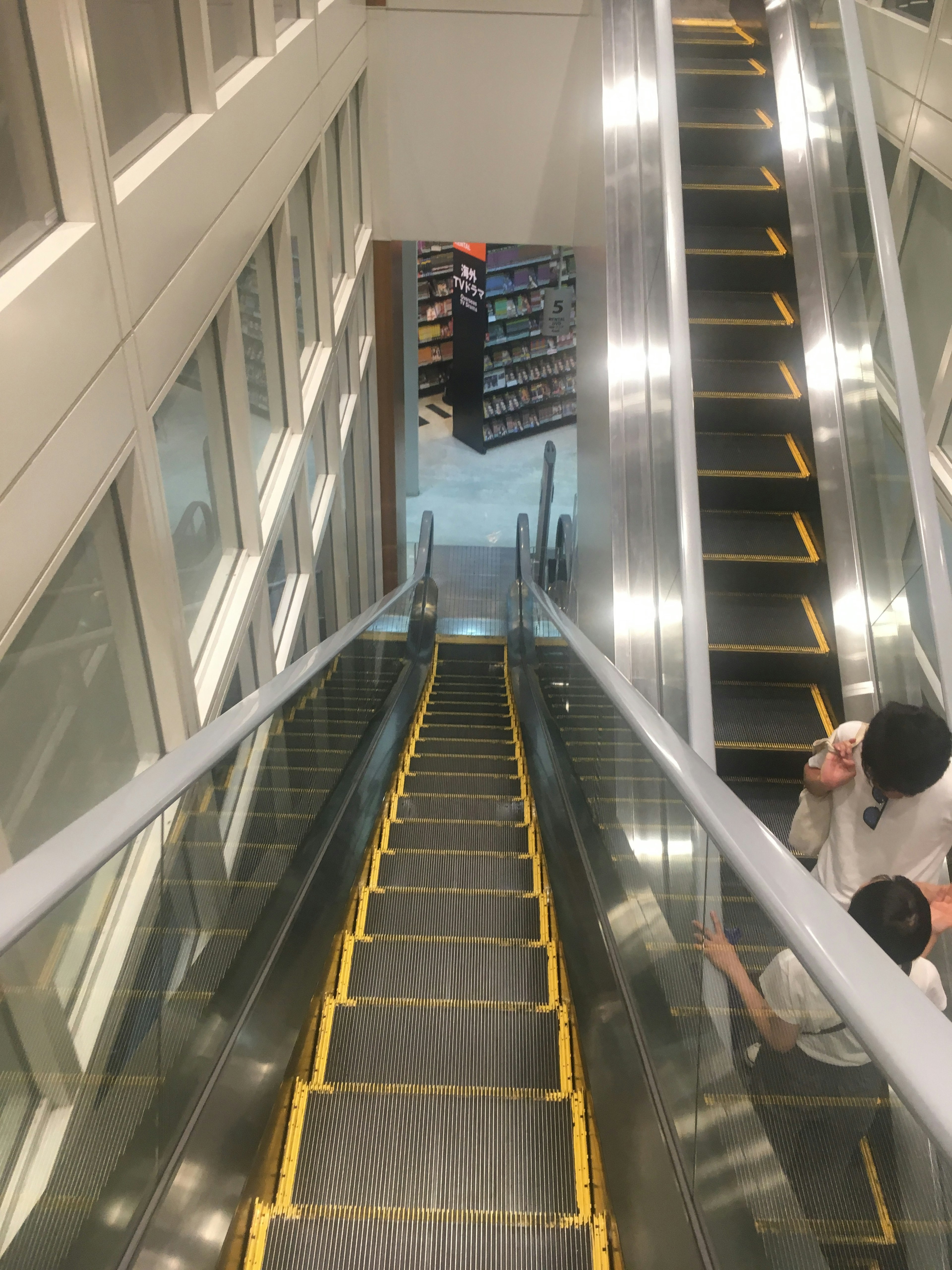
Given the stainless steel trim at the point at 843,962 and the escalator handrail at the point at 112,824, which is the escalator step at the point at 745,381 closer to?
the escalator handrail at the point at 112,824

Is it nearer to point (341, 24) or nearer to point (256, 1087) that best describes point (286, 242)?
point (341, 24)

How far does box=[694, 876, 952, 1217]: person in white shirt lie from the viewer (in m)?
1.45

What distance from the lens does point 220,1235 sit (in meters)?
2.30

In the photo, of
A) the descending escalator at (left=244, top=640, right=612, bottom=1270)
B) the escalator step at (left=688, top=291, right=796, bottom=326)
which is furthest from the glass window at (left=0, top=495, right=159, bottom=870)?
the escalator step at (left=688, top=291, right=796, bottom=326)

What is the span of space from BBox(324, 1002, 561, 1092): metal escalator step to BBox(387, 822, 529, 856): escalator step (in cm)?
144

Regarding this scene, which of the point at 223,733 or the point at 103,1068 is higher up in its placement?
the point at 223,733

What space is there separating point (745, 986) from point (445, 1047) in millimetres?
1654

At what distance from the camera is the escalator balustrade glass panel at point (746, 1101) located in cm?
135

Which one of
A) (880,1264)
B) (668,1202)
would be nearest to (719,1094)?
(668,1202)

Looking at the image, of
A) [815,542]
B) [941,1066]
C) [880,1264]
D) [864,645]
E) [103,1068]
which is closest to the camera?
[941,1066]

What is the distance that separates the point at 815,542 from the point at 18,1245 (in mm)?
4363

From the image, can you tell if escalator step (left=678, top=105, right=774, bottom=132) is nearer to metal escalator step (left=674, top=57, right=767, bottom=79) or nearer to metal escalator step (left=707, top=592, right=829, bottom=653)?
metal escalator step (left=674, top=57, right=767, bottom=79)

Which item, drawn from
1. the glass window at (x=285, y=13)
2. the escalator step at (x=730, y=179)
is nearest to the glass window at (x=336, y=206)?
the glass window at (x=285, y=13)

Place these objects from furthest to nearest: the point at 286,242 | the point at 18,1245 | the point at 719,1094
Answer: the point at 286,242 < the point at 719,1094 < the point at 18,1245
